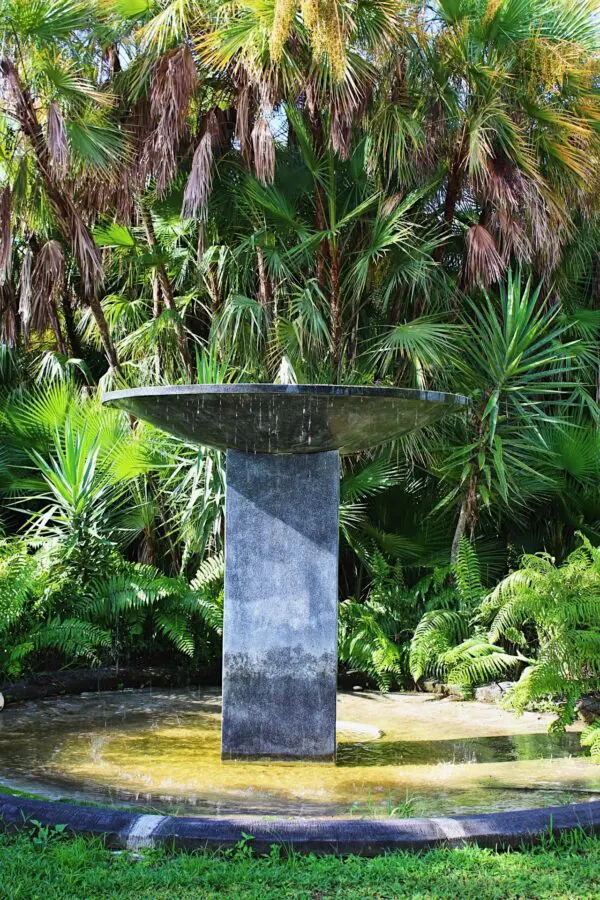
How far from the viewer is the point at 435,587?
8.72 meters

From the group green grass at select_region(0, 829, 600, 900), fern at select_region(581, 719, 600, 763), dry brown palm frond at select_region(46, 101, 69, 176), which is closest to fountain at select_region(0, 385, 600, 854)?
fern at select_region(581, 719, 600, 763)

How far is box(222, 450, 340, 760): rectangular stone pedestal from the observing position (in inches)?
219

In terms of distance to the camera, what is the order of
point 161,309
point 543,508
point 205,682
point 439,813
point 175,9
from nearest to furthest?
point 439,813
point 205,682
point 175,9
point 543,508
point 161,309

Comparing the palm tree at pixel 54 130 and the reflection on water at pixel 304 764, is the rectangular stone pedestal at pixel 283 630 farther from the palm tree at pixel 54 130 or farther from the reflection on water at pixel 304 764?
the palm tree at pixel 54 130

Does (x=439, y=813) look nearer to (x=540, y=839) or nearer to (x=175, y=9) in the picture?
(x=540, y=839)

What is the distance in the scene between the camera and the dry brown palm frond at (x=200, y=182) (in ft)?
28.9

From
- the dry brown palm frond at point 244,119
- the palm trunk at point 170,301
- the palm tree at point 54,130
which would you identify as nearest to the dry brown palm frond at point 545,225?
the dry brown palm frond at point 244,119

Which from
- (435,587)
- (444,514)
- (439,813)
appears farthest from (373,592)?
(439,813)

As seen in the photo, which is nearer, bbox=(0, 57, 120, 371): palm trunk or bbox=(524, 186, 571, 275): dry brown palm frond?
bbox=(0, 57, 120, 371): palm trunk

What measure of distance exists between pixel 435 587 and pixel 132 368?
398cm

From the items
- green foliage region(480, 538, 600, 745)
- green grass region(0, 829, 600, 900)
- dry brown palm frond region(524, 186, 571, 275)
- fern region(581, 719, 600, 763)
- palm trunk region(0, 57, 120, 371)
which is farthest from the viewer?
dry brown palm frond region(524, 186, 571, 275)

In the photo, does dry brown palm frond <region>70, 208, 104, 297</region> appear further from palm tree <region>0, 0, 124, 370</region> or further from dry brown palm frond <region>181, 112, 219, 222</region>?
dry brown palm frond <region>181, 112, 219, 222</region>

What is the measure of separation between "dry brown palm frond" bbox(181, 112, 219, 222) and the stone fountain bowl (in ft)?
12.5

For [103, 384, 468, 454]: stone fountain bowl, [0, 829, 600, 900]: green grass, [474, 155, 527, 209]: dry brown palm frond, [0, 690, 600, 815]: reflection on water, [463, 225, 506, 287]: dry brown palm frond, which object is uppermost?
[474, 155, 527, 209]: dry brown palm frond
